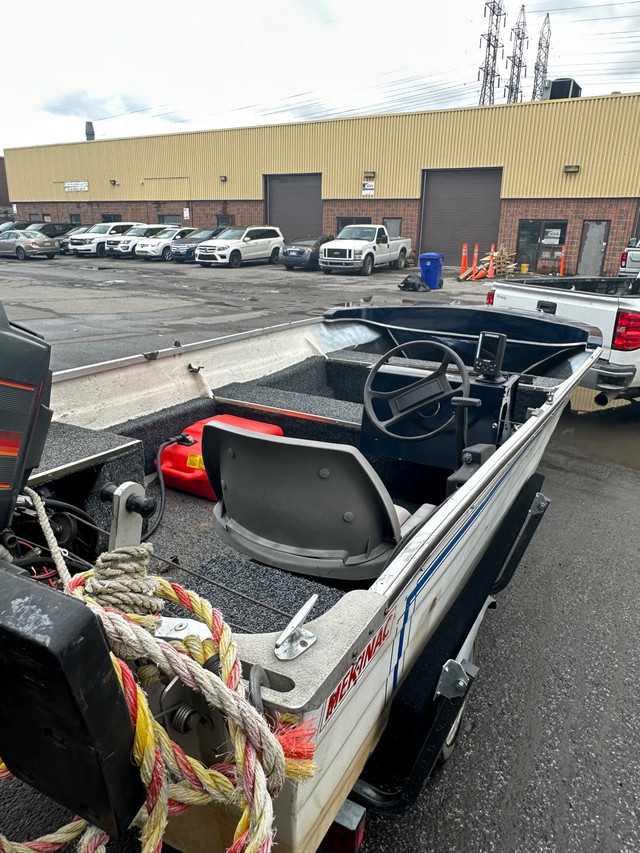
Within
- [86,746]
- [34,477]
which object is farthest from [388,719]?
[34,477]

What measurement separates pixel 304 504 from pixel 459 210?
27340 mm

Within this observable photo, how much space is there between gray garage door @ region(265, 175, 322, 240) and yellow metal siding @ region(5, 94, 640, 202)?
603 mm

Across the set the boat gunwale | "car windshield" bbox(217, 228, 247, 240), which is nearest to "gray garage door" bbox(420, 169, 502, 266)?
"car windshield" bbox(217, 228, 247, 240)

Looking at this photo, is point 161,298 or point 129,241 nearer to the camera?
point 161,298

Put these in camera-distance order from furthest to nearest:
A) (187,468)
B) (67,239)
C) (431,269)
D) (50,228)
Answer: (50,228), (67,239), (431,269), (187,468)

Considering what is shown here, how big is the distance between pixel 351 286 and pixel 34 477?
56.0ft

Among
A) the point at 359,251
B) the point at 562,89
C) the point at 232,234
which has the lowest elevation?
the point at 359,251

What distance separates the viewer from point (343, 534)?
7.20 feet

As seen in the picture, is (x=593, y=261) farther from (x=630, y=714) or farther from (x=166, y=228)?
(x=630, y=714)

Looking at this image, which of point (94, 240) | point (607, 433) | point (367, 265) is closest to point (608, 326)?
point (607, 433)

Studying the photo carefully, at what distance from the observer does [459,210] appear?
88.1 feet

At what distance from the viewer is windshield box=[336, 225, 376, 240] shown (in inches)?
893

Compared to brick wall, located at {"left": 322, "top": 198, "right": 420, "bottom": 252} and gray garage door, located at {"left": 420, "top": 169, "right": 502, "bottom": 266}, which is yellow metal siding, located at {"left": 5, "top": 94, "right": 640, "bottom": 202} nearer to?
brick wall, located at {"left": 322, "top": 198, "right": 420, "bottom": 252}

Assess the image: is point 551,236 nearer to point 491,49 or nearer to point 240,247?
point 240,247
